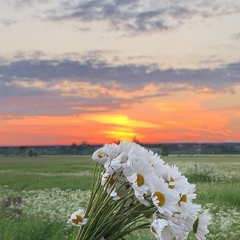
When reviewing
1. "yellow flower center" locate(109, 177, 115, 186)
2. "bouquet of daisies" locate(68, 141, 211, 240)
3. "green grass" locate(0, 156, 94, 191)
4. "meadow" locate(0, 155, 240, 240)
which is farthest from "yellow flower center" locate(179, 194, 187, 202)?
"green grass" locate(0, 156, 94, 191)

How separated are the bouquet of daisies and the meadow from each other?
6.35 ft

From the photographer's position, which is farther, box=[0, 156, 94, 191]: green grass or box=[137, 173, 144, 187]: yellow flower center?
box=[0, 156, 94, 191]: green grass

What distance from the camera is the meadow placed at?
3.12 m

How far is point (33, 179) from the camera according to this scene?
13.5ft

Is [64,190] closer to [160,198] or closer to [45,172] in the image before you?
[45,172]

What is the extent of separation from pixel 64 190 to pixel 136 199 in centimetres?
319

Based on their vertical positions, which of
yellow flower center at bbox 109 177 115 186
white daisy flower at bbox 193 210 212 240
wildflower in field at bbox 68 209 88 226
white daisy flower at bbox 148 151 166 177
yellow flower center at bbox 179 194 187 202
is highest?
white daisy flower at bbox 148 151 166 177

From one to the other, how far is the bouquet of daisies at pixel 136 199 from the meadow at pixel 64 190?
1935 millimetres

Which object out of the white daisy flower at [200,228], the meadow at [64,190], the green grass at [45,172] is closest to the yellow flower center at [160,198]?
the white daisy flower at [200,228]

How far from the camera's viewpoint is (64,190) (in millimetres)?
4027

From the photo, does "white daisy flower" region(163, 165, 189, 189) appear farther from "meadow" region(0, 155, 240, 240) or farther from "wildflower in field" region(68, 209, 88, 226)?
"meadow" region(0, 155, 240, 240)

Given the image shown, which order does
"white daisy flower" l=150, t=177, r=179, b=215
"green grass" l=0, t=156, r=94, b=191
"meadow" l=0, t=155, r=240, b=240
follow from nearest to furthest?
"white daisy flower" l=150, t=177, r=179, b=215, "meadow" l=0, t=155, r=240, b=240, "green grass" l=0, t=156, r=94, b=191

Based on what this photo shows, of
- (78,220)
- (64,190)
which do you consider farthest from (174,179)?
(64,190)

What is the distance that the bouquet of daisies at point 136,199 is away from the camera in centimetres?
84
